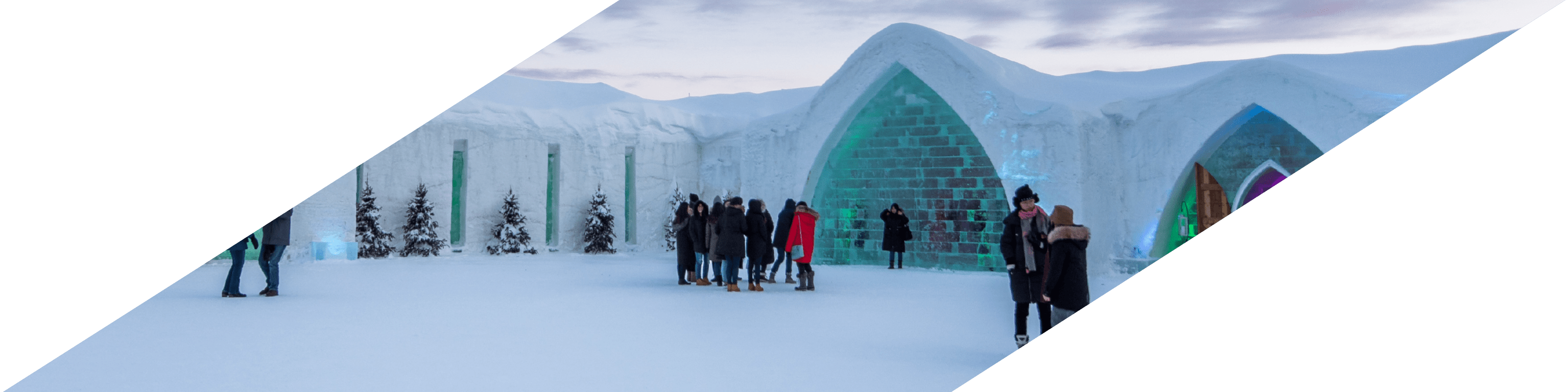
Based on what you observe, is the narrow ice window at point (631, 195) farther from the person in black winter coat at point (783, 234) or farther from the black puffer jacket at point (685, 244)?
the black puffer jacket at point (685, 244)

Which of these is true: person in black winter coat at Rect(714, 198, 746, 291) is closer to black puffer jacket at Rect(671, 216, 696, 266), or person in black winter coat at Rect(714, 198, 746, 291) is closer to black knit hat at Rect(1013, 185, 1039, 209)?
black puffer jacket at Rect(671, 216, 696, 266)

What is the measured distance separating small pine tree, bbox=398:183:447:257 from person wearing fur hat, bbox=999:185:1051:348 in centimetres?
1280

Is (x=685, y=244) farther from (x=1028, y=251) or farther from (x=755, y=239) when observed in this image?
(x=1028, y=251)

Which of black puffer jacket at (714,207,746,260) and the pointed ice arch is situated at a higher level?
the pointed ice arch

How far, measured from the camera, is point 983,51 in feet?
45.0

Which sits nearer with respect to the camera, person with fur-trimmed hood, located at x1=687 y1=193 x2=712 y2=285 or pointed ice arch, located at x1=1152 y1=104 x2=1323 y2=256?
person with fur-trimmed hood, located at x1=687 y1=193 x2=712 y2=285

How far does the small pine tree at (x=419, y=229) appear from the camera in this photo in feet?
50.5

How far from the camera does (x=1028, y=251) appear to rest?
15.5 ft

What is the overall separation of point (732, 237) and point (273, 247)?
4.03 meters

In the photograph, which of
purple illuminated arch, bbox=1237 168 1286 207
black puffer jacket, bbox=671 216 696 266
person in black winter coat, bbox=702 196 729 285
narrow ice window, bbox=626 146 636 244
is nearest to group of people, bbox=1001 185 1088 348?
person in black winter coat, bbox=702 196 729 285

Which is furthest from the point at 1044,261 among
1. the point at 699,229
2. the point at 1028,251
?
the point at 699,229

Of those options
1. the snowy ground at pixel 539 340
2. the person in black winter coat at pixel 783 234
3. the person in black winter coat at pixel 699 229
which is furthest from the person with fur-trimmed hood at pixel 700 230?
the person in black winter coat at pixel 783 234

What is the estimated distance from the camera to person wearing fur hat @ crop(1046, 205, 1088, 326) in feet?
14.6

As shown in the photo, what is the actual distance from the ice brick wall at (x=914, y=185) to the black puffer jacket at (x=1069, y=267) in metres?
8.96
